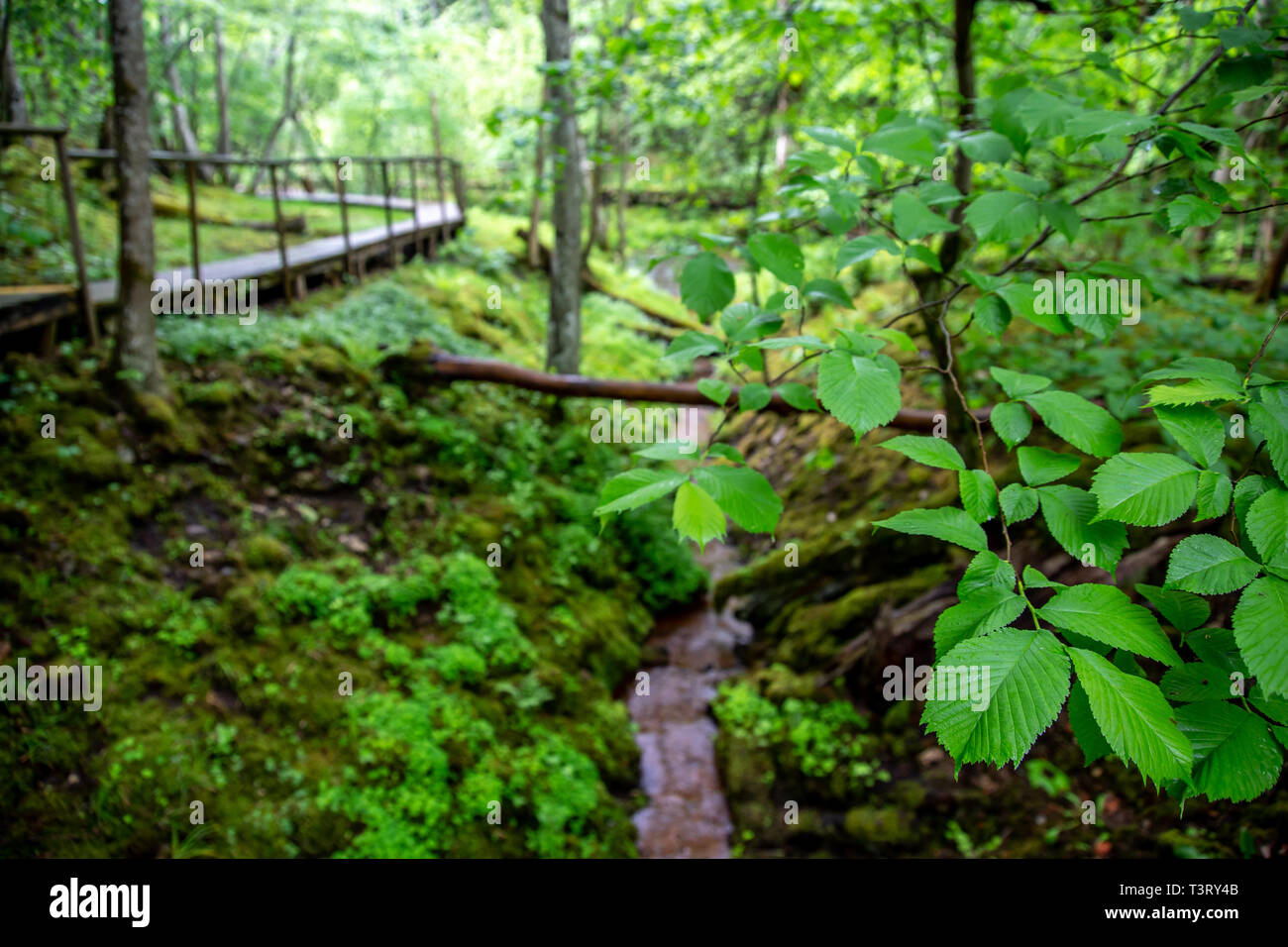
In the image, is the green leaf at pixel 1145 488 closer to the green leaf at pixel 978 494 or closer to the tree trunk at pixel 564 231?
the green leaf at pixel 978 494

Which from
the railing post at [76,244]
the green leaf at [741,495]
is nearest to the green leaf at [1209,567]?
the green leaf at [741,495]

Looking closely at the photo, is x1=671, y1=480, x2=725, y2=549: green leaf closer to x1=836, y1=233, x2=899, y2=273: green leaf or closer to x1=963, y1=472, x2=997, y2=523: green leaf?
x1=963, y1=472, x2=997, y2=523: green leaf

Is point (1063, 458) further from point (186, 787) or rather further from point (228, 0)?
point (228, 0)

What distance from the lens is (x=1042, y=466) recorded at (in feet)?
4.66

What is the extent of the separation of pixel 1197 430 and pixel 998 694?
0.67 metres

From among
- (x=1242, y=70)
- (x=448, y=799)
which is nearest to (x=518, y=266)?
(x=448, y=799)

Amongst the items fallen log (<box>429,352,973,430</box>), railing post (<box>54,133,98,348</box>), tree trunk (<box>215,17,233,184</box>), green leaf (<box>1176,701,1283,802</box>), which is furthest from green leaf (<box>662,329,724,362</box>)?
tree trunk (<box>215,17,233,184</box>)

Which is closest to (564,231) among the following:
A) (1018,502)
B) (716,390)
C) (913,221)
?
(913,221)

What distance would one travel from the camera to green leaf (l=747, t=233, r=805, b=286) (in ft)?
6.01

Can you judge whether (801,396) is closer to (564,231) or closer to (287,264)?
(564,231)

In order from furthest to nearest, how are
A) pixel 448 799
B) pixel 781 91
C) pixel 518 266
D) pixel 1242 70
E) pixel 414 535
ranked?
pixel 518 266 → pixel 781 91 → pixel 414 535 → pixel 448 799 → pixel 1242 70

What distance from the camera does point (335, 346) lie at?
830cm

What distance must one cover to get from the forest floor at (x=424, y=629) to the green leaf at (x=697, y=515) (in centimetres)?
99
